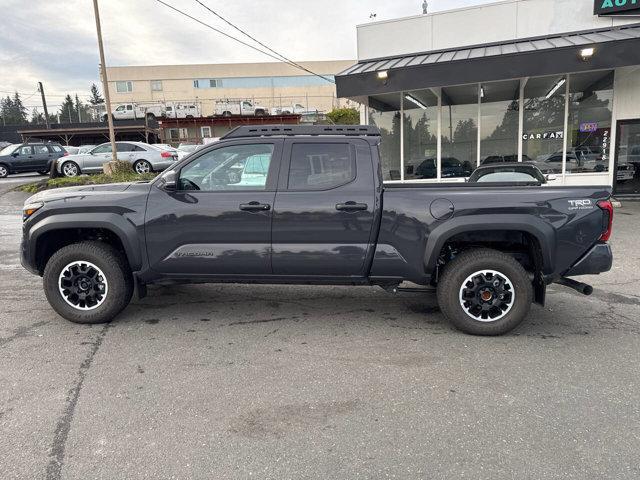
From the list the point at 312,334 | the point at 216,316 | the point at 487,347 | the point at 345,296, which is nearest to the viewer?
the point at 487,347

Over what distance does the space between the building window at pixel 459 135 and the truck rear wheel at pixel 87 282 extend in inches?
450

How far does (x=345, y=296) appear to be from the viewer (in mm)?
5734

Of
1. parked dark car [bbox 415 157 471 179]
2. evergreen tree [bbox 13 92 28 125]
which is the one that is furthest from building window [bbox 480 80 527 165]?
evergreen tree [bbox 13 92 28 125]

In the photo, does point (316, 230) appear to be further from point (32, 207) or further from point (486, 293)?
point (32, 207)

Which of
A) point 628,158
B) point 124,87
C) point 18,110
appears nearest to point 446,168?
point 628,158

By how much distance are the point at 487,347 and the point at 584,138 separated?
36.8ft

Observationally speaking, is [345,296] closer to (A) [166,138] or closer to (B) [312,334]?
(B) [312,334]

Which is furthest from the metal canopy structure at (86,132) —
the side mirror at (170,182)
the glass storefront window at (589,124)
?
the side mirror at (170,182)

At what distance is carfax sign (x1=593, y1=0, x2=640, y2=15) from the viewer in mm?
11922

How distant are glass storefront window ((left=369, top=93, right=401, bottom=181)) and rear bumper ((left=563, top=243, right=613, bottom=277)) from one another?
10577 millimetres

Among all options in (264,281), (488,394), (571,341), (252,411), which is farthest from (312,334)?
(571,341)

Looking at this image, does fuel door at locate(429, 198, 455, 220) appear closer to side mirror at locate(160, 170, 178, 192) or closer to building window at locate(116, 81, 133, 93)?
side mirror at locate(160, 170, 178, 192)

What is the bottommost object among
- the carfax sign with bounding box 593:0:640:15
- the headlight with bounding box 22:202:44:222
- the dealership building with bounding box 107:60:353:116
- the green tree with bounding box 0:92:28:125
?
the headlight with bounding box 22:202:44:222

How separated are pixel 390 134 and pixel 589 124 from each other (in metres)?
5.49
